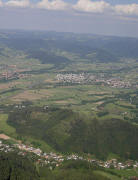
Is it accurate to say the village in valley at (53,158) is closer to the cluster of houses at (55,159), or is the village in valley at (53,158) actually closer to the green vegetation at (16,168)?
the cluster of houses at (55,159)

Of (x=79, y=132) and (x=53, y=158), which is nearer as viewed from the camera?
(x=53, y=158)

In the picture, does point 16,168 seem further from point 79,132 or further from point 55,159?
point 79,132

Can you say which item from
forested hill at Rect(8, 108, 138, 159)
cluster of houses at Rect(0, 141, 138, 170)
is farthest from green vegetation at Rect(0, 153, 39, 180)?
forested hill at Rect(8, 108, 138, 159)

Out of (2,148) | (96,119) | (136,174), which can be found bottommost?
(136,174)

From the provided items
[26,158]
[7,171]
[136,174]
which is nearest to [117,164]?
[136,174]

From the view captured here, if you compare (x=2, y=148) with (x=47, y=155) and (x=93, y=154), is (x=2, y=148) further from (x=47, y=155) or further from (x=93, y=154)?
(x=93, y=154)

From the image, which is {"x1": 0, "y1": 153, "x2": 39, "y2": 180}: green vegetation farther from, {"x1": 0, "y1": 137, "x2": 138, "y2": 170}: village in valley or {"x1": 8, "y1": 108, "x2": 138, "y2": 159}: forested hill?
{"x1": 8, "y1": 108, "x2": 138, "y2": 159}: forested hill

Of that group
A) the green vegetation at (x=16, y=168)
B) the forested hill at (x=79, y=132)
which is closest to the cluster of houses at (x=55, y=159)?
the forested hill at (x=79, y=132)

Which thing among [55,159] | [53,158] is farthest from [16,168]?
[55,159]
